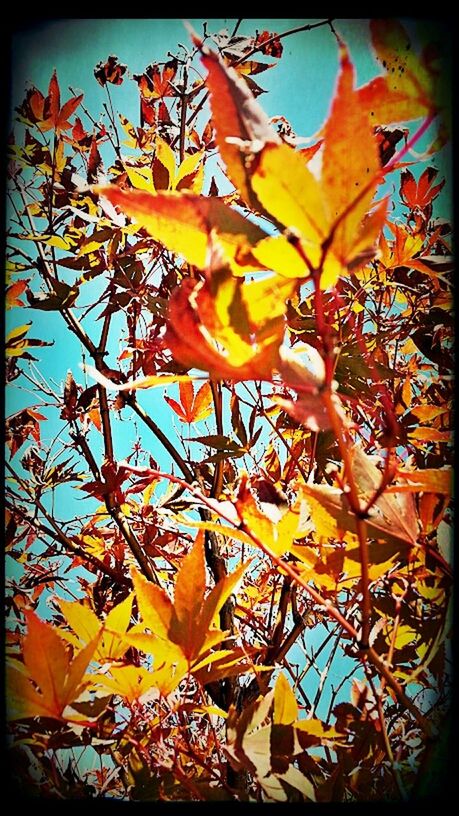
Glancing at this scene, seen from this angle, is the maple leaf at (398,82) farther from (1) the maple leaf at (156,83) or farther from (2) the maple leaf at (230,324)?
(1) the maple leaf at (156,83)

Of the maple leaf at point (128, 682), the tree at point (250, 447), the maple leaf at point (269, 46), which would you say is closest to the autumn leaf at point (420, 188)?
the tree at point (250, 447)

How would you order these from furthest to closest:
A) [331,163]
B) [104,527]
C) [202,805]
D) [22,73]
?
1. [104,527]
2. [22,73]
3. [202,805]
4. [331,163]

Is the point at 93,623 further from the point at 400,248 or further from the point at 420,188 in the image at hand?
the point at 420,188

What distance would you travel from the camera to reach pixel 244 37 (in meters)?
0.47

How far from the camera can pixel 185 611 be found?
30 cm

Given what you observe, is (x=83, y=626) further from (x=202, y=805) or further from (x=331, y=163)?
(x=331, y=163)

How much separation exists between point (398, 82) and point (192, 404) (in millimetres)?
352

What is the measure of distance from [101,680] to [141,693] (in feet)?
0.09

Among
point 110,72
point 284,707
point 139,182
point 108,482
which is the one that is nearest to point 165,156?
point 139,182

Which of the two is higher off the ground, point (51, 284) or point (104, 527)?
point (51, 284)

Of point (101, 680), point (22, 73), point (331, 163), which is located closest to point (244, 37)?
point (22, 73)

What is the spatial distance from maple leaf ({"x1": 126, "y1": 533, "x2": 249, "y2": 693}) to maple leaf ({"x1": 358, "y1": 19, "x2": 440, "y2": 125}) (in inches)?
7.8

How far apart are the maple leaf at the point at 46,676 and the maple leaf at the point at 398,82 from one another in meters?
0.26

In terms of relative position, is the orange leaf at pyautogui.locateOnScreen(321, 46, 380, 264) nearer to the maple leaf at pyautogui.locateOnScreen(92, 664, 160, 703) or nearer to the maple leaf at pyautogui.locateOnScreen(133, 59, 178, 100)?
the maple leaf at pyautogui.locateOnScreen(92, 664, 160, 703)
